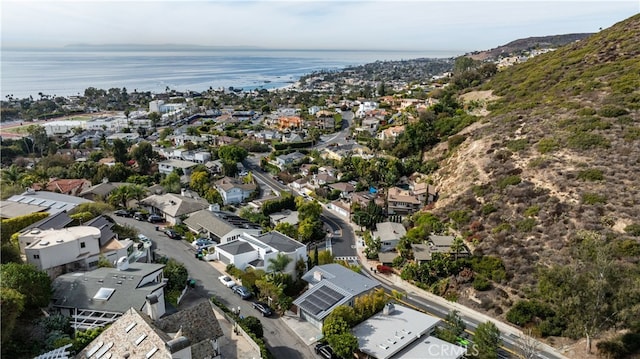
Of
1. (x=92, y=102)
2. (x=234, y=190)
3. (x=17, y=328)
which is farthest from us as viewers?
(x=92, y=102)

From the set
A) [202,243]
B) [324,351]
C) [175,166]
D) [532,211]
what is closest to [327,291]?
[324,351]

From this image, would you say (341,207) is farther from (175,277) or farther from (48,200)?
(48,200)

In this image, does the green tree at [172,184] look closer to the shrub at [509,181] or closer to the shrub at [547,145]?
the shrub at [509,181]

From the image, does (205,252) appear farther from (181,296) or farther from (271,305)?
(271,305)

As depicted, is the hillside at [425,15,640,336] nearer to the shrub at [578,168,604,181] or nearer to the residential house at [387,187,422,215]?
the shrub at [578,168,604,181]

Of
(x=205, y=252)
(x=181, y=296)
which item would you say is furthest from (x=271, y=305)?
(x=205, y=252)
